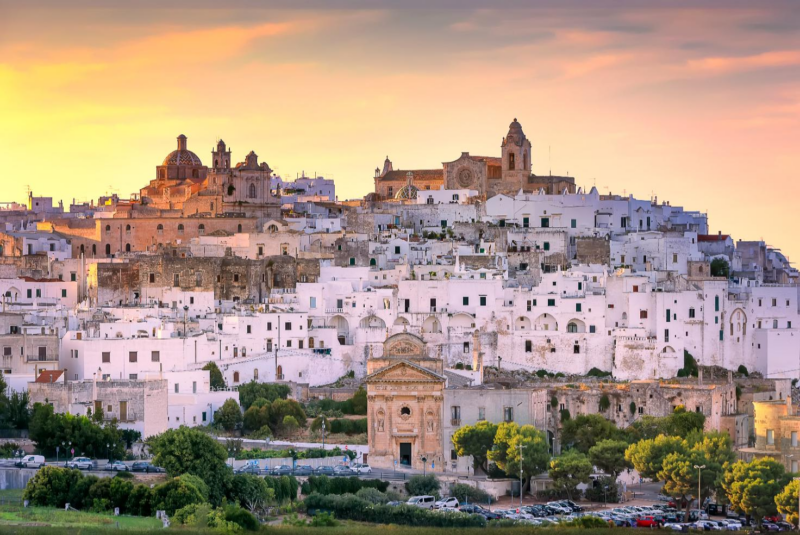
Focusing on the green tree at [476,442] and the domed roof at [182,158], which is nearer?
the green tree at [476,442]

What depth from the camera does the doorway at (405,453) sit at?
55072 millimetres

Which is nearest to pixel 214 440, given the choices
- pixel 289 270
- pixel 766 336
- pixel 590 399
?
pixel 590 399

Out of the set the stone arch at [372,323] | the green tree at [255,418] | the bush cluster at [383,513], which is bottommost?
the bush cluster at [383,513]

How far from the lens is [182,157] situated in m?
81.3

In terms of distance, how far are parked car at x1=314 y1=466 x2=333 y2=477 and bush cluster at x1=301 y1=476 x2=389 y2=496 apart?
76 centimetres

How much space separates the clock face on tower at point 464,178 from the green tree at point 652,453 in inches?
1066

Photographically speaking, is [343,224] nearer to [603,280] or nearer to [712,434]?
[603,280]

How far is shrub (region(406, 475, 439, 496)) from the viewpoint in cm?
5097

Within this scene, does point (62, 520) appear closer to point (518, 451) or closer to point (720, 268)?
point (518, 451)

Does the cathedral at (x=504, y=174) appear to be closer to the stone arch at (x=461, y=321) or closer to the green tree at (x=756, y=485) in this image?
the stone arch at (x=461, y=321)

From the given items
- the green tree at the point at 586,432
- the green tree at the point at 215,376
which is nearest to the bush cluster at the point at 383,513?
the green tree at the point at 586,432

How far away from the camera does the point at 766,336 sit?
2584 inches

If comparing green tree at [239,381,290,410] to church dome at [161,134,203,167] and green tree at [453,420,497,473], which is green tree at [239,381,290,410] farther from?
church dome at [161,134,203,167]

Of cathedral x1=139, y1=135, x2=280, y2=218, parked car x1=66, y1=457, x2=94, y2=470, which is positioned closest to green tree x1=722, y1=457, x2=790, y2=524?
parked car x1=66, y1=457, x2=94, y2=470
